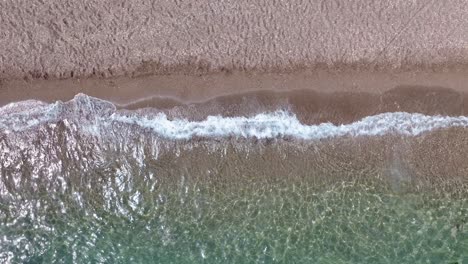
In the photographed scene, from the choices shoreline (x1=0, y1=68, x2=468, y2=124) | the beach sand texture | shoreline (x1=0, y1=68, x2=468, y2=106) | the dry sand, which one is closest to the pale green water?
shoreline (x1=0, y1=68, x2=468, y2=124)

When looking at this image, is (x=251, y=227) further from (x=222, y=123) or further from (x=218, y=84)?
(x=218, y=84)

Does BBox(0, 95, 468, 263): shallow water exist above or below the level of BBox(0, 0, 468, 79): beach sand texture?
below

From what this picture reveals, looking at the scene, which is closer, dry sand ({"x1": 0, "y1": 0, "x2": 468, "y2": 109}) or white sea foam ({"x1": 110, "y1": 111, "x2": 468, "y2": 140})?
dry sand ({"x1": 0, "y1": 0, "x2": 468, "y2": 109})

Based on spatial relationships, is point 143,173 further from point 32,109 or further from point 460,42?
point 460,42

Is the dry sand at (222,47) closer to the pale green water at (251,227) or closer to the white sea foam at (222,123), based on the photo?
the white sea foam at (222,123)

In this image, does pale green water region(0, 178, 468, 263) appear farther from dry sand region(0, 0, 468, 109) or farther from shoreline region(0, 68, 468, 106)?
dry sand region(0, 0, 468, 109)
